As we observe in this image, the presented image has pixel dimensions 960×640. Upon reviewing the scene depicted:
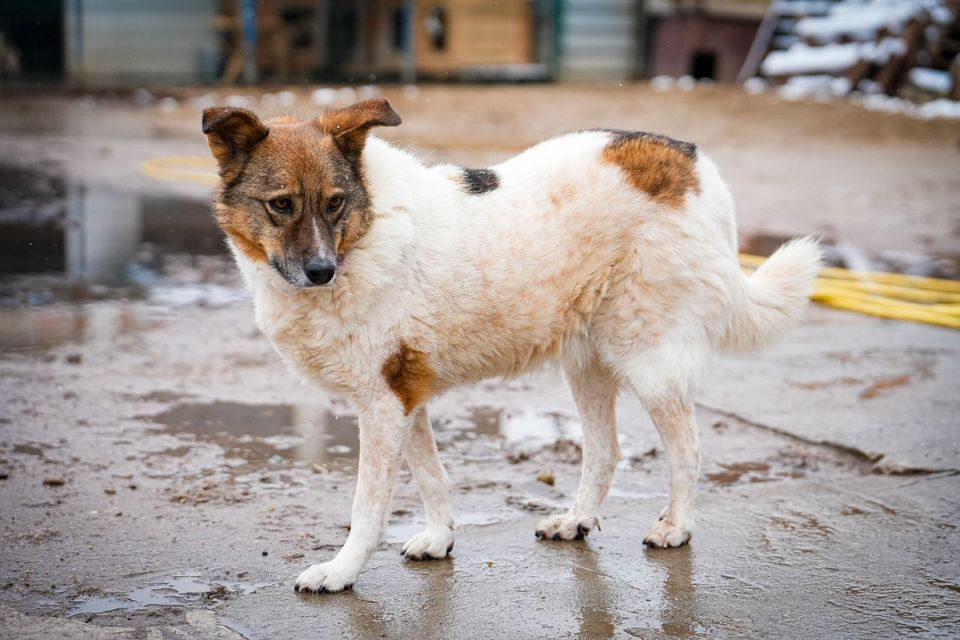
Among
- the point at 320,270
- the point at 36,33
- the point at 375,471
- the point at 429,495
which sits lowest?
the point at 429,495

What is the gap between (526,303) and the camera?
421 centimetres

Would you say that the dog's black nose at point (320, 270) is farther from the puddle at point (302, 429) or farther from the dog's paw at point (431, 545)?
the puddle at point (302, 429)

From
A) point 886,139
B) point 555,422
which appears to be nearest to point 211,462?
point 555,422

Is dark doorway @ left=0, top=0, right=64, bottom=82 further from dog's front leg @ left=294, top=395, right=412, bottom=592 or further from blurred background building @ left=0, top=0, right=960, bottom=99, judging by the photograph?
dog's front leg @ left=294, top=395, right=412, bottom=592

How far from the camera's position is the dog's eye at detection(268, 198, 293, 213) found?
3836 millimetres

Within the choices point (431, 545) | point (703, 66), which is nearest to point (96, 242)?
point (431, 545)

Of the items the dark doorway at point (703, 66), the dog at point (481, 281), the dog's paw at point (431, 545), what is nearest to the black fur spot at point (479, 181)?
the dog at point (481, 281)

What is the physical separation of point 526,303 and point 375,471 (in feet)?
2.69

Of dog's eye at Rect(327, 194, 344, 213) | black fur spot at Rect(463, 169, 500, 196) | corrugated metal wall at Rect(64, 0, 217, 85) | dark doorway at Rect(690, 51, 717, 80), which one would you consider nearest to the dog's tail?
black fur spot at Rect(463, 169, 500, 196)

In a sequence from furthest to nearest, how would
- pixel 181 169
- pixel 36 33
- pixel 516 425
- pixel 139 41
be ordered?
pixel 36 33 < pixel 139 41 < pixel 181 169 < pixel 516 425

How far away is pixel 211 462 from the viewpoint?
5.02 m

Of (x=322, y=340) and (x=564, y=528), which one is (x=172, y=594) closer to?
(x=322, y=340)

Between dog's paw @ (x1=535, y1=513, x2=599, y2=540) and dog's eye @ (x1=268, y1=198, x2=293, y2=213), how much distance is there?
1.55 metres

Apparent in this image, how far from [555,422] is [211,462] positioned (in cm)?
173
